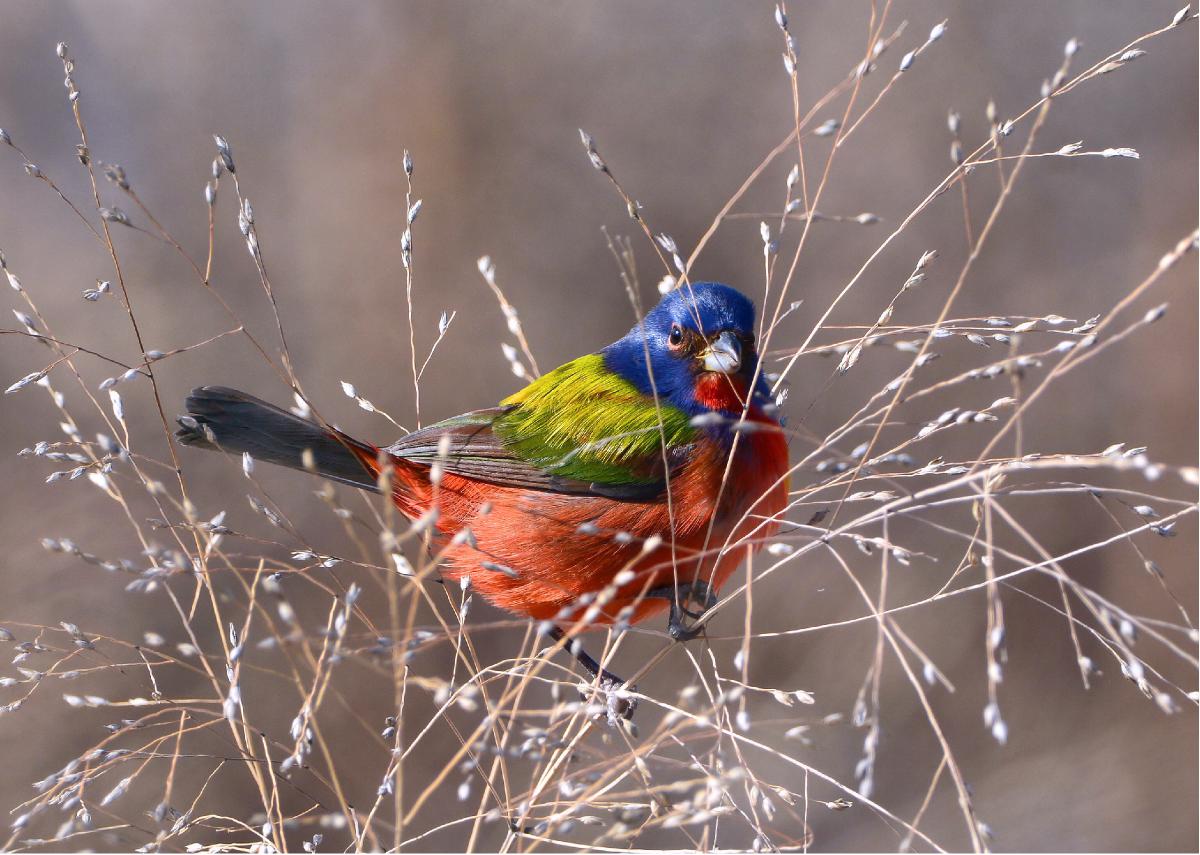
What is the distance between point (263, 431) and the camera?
9.07ft

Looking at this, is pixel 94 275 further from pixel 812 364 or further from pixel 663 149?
pixel 812 364

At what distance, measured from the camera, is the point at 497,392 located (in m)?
4.88

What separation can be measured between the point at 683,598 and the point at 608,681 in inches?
22.3

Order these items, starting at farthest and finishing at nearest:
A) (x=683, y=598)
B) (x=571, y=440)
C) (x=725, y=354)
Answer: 1. (x=571, y=440)
2. (x=725, y=354)
3. (x=683, y=598)

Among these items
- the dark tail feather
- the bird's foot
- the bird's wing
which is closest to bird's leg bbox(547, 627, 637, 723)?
the bird's foot

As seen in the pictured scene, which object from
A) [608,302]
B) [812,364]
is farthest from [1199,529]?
[608,302]

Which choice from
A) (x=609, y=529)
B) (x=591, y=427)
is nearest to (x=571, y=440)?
(x=591, y=427)

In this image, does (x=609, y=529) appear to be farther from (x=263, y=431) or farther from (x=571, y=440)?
(x=263, y=431)

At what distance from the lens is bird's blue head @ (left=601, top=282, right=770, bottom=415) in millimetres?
2816

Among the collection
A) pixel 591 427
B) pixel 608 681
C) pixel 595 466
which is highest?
pixel 591 427

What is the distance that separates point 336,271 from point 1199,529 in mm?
4511

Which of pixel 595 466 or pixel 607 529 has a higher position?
pixel 595 466

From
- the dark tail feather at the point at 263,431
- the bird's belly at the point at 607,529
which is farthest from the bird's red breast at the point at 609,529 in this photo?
the dark tail feather at the point at 263,431

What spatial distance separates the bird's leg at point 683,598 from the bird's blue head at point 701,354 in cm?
56
